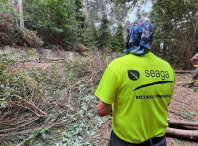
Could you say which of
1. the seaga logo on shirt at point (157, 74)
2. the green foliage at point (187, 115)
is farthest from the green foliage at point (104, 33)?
the seaga logo on shirt at point (157, 74)

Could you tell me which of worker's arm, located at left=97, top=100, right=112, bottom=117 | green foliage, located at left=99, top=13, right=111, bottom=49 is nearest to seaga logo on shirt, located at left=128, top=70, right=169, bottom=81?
worker's arm, located at left=97, top=100, right=112, bottom=117

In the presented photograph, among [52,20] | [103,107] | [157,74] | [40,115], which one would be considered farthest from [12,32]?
[157,74]

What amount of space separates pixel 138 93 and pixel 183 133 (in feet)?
6.92

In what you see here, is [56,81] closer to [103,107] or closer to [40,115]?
[40,115]

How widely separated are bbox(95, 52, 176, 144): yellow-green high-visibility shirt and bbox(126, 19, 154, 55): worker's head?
0.20ft

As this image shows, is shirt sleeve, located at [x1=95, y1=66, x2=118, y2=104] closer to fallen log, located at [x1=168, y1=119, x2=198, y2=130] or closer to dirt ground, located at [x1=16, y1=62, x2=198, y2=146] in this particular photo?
dirt ground, located at [x1=16, y1=62, x2=198, y2=146]

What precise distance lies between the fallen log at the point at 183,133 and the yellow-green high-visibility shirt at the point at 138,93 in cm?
163

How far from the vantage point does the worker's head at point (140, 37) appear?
2.95 feet

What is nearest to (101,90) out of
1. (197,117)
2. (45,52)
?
(197,117)

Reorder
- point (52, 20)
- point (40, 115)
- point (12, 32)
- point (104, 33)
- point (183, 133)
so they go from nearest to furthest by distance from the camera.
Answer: point (183, 133)
point (40, 115)
point (12, 32)
point (52, 20)
point (104, 33)

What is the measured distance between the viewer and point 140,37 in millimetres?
927

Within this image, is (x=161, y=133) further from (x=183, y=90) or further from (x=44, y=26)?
(x=44, y=26)

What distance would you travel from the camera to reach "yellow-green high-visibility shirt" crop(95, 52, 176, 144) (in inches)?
32.4

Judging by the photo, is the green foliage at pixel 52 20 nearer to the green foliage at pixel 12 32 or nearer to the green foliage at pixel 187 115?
the green foliage at pixel 12 32
